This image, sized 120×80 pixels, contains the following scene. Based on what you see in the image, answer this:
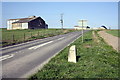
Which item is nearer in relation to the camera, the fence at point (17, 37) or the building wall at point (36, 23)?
the fence at point (17, 37)

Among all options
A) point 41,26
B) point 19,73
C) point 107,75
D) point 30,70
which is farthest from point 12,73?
point 41,26

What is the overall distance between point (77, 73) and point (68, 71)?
51cm

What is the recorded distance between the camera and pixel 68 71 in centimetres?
704

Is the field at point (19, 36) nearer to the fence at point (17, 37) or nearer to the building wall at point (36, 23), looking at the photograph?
the fence at point (17, 37)

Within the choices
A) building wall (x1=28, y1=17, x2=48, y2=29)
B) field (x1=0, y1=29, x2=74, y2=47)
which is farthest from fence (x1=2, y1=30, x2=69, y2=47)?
building wall (x1=28, y1=17, x2=48, y2=29)

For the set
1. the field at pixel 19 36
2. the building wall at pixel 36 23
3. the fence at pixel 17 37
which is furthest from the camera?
the building wall at pixel 36 23

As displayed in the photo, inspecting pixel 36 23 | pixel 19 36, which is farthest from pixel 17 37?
pixel 36 23

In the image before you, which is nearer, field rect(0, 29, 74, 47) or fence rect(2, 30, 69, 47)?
field rect(0, 29, 74, 47)

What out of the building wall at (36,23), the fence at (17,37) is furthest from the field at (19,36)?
the building wall at (36,23)

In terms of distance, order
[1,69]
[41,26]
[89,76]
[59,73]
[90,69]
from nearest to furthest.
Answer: [89,76] → [59,73] → [90,69] → [1,69] → [41,26]

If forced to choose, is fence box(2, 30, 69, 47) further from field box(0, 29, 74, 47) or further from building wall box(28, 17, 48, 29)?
building wall box(28, 17, 48, 29)

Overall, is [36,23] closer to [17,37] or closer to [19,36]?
[19,36]

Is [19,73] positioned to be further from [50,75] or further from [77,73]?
[77,73]

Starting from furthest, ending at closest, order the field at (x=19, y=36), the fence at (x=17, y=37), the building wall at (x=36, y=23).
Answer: the building wall at (x=36, y=23) < the fence at (x=17, y=37) < the field at (x=19, y=36)
